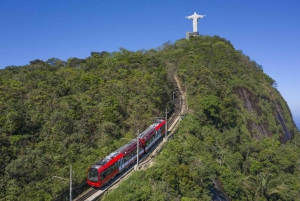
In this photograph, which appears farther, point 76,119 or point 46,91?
point 46,91

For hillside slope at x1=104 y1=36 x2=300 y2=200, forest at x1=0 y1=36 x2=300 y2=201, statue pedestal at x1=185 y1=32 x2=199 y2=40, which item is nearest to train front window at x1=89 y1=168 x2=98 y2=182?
forest at x1=0 y1=36 x2=300 y2=201

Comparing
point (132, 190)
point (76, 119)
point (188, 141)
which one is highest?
point (76, 119)

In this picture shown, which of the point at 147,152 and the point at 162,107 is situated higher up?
the point at 162,107

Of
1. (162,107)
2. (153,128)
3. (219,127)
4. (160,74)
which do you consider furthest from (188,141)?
(160,74)

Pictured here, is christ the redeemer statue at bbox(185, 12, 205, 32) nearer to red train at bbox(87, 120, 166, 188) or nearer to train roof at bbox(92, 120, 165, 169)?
train roof at bbox(92, 120, 165, 169)

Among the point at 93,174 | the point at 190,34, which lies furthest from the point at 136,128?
the point at 190,34

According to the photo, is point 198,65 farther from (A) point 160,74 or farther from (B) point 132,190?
(B) point 132,190

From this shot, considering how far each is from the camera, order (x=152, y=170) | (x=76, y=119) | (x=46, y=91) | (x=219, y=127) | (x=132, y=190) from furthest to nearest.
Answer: (x=219, y=127) < (x=46, y=91) < (x=76, y=119) < (x=152, y=170) < (x=132, y=190)

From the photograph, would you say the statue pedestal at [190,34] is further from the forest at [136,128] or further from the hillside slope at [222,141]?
the forest at [136,128]
